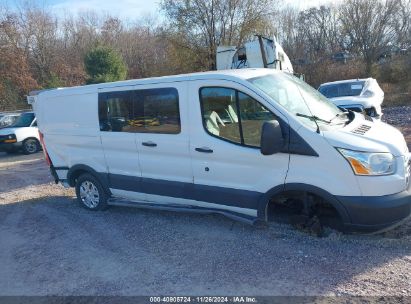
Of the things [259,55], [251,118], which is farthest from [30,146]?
[251,118]

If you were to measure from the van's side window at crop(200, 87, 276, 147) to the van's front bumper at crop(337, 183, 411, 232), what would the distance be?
48.4 inches

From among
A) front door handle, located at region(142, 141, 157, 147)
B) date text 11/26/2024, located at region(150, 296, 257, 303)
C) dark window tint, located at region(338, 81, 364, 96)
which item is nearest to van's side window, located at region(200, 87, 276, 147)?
front door handle, located at region(142, 141, 157, 147)

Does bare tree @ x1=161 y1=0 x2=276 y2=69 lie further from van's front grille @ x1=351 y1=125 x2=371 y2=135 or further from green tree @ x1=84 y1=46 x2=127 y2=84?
van's front grille @ x1=351 y1=125 x2=371 y2=135

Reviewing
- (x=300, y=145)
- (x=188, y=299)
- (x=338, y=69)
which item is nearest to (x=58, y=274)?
(x=188, y=299)

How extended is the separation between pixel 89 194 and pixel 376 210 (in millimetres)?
4510

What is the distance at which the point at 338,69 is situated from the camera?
2838 cm

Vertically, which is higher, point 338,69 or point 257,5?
point 257,5

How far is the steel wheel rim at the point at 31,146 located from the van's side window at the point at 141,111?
1124cm

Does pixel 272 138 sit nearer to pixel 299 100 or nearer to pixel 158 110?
pixel 299 100

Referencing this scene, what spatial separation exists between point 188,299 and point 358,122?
2.95 meters

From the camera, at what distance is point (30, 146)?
1552 cm

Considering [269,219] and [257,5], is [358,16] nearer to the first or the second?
[257,5]

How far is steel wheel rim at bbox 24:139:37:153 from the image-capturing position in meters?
15.4

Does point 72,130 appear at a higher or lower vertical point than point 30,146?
higher
